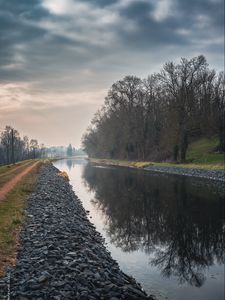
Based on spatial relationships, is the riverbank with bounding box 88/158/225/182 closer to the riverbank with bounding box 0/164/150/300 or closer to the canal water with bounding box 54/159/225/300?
the canal water with bounding box 54/159/225/300

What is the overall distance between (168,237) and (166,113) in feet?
170

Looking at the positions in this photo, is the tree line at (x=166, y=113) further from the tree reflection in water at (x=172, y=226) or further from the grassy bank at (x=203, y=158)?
the tree reflection in water at (x=172, y=226)

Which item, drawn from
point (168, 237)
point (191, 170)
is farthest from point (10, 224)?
point (191, 170)

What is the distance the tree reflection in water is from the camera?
15641 millimetres

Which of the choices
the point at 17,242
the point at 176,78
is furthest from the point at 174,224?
the point at 176,78

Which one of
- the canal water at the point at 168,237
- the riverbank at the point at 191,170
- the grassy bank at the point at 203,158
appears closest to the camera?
the canal water at the point at 168,237

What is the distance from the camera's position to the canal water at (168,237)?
1308cm

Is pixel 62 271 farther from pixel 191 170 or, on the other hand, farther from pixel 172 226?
pixel 191 170

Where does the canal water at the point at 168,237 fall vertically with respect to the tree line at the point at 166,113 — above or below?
below

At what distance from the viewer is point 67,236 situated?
16.0m

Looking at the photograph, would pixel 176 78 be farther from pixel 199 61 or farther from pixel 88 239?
pixel 88 239

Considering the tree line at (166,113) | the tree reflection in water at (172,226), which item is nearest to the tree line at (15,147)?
the tree line at (166,113)

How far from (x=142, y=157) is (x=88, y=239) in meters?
75.3

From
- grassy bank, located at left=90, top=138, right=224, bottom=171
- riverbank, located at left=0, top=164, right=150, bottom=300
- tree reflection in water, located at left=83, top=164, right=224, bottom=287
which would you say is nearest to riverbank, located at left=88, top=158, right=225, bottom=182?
grassy bank, located at left=90, top=138, right=224, bottom=171
